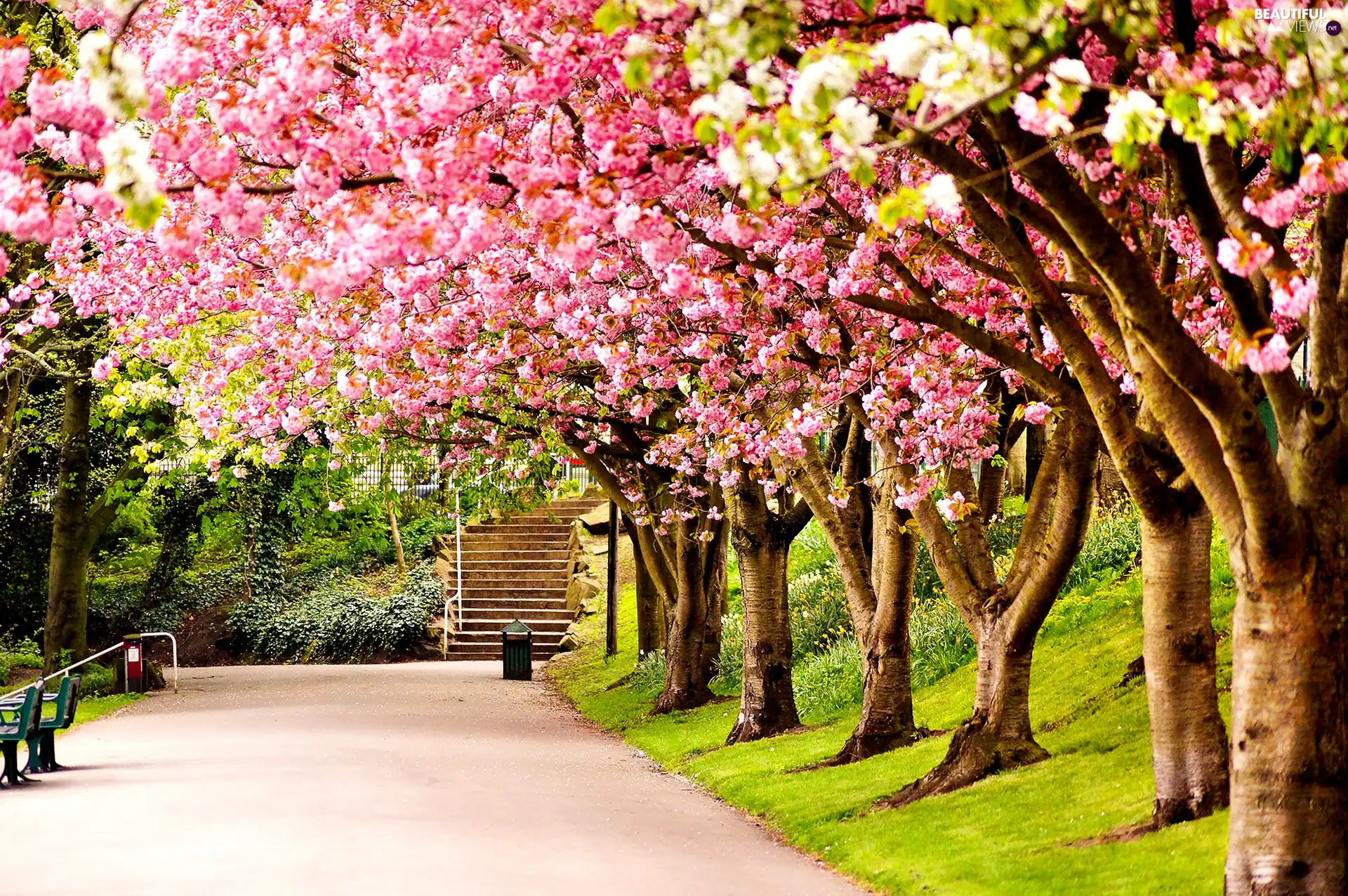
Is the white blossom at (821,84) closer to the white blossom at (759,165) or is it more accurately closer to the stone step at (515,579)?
the white blossom at (759,165)

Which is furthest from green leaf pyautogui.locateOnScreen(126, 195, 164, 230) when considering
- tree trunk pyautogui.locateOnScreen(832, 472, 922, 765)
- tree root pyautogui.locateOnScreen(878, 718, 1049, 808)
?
tree trunk pyautogui.locateOnScreen(832, 472, 922, 765)

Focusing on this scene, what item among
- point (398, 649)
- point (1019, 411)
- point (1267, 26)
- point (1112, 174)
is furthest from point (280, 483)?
point (1267, 26)

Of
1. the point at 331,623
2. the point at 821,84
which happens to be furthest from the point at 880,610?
the point at 331,623

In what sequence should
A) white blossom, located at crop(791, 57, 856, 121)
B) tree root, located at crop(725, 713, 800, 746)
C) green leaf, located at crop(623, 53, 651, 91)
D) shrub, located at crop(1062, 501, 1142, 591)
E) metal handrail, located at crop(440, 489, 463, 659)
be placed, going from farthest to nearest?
metal handrail, located at crop(440, 489, 463, 659)
shrub, located at crop(1062, 501, 1142, 591)
tree root, located at crop(725, 713, 800, 746)
green leaf, located at crop(623, 53, 651, 91)
white blossom, located at crop(791, 57, 856, 121)

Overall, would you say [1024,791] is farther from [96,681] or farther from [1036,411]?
[96,681]

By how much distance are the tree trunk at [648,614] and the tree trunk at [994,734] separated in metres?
13.2

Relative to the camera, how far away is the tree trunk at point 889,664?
43.9ft

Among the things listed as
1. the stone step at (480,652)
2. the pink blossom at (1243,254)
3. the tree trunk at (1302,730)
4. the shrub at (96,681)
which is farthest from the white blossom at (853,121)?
the stone step at (480,652)

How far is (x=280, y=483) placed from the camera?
2983 centimetres

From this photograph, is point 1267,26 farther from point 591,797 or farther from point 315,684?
point 315,684

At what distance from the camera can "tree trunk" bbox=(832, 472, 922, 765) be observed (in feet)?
43.9

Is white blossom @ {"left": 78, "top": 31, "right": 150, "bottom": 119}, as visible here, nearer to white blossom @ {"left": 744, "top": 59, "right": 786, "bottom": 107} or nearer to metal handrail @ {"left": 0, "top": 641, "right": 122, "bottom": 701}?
white blossom @ {"left": 744, "top": 59, "right": 786, "bottom": 107}

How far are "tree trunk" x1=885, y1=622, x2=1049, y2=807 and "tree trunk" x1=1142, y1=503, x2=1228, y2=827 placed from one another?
254 cm

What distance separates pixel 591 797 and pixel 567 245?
779cm
